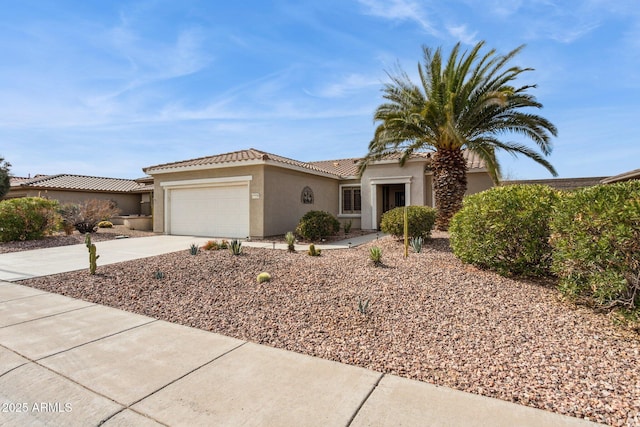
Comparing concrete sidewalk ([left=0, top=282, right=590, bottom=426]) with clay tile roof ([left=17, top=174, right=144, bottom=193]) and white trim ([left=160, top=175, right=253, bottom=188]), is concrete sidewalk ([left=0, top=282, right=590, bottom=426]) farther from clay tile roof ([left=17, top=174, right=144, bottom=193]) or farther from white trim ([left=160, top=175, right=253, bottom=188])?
clay tile roof ([left=17, top=174, right=144, bottom=193])

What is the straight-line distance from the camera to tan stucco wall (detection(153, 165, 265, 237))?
14.1 m

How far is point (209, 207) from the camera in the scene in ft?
52.4

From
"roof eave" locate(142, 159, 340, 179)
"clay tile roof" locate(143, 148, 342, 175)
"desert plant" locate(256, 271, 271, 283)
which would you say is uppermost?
"clay tile roof" locate(143, 148, 342, 175)

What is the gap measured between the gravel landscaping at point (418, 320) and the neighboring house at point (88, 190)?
19.3 m

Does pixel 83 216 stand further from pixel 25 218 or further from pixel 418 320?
pixel 418 320

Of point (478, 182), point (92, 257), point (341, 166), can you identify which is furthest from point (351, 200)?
point (92, 257)

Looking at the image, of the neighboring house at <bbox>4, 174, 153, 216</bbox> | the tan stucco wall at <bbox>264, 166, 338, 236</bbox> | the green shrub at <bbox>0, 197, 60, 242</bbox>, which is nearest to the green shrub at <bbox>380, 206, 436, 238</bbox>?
the tan stucco wall at <bbox>264, 166, 338, 236</bbox>

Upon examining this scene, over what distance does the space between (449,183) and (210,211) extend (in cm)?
1095

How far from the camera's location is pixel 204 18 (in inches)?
384

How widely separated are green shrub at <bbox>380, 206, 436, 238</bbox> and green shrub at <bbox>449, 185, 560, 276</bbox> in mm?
3492

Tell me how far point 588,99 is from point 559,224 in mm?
10436

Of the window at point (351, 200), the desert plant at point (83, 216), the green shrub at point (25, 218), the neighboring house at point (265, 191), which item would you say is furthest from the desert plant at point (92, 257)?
the window at point (351, 200)

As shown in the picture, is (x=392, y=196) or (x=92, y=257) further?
(x=392, y=196)

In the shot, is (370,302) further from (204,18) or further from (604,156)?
(604,156)
